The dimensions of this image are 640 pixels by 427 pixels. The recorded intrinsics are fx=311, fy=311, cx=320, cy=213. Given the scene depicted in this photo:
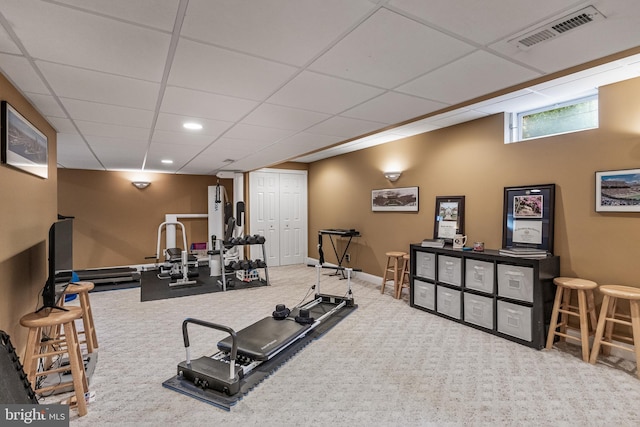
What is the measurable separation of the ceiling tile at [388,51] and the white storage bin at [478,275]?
2.56 m

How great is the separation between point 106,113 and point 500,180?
4.63 m

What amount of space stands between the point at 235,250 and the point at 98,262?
3.29 meters

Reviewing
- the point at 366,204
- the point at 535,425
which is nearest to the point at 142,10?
the point at 535,425

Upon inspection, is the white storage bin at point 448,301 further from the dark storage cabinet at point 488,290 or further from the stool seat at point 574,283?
Answer: the stool seat at point 574,283

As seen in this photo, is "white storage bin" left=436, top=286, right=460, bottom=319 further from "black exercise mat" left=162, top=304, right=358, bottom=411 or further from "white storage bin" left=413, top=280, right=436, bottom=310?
"black exercise mat" left=162, top=304, right=358, bottom=411

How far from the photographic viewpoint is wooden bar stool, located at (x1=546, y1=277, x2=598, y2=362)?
3027 mm

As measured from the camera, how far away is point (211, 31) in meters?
1.67

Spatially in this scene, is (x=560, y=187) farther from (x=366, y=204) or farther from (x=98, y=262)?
(x=98, y=262)

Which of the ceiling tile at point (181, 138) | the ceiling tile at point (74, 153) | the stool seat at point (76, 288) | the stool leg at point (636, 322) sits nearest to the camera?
the stool leg at point (636, 322)

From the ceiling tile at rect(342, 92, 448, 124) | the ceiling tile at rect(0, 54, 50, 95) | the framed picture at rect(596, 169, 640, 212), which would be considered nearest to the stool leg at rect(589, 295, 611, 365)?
the framed picture at rect(596, 169, 640, 212)

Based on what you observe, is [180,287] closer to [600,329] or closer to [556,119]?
[600,329]

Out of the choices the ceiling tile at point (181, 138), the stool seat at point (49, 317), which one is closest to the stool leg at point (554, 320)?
the stool seat at point (49, 317)

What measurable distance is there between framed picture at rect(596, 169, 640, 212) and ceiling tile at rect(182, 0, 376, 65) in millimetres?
3148

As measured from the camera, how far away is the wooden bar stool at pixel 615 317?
271 centimetres
